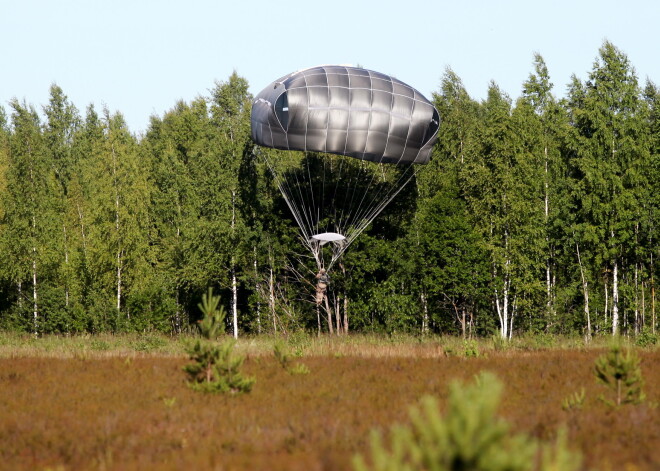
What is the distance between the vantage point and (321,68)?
101ft

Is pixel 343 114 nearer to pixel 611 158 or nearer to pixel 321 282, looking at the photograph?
pixel 321 282

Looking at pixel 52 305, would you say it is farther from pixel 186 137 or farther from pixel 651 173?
pixel 651 173

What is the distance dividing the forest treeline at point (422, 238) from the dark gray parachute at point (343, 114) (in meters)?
6.91

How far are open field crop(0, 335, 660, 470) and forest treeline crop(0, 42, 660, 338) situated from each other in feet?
51.2

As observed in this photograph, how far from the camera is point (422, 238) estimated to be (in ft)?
130

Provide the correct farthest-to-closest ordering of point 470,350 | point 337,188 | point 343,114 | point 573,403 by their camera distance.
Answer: point 337,188 → point 343,114 → point 470,350 → point 573,403

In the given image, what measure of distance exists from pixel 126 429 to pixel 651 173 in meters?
31.4

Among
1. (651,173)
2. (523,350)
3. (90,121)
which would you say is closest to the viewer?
(523,350)

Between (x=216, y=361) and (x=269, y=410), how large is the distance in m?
2.03

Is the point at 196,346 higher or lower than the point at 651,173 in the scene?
lower

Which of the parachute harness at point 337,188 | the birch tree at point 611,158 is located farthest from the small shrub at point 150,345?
the birch tree at point 611,158

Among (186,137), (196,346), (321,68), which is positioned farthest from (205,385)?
(186,137)

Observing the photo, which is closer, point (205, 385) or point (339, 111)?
point (205, 385)

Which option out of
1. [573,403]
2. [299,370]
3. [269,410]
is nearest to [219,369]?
[269,410]
